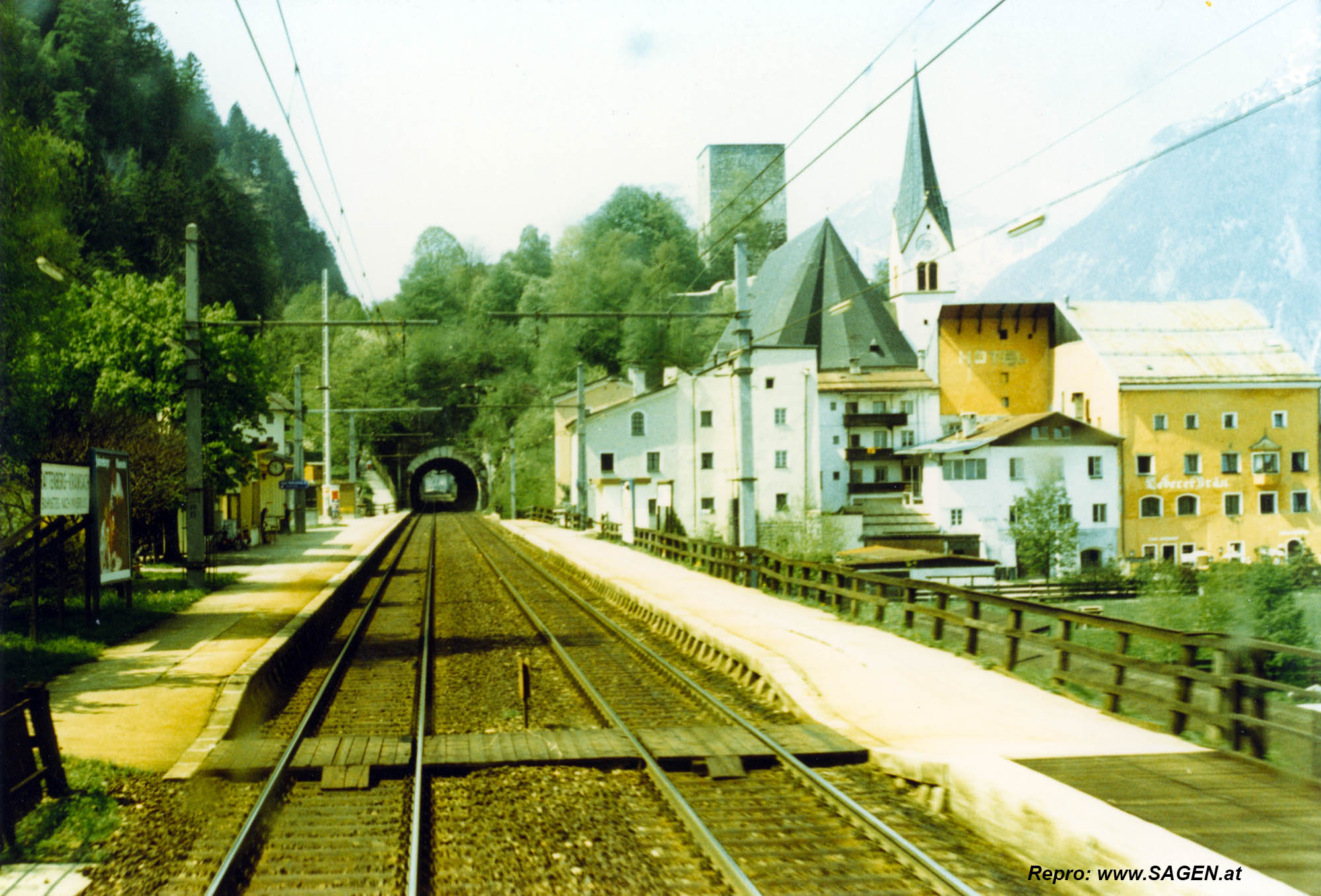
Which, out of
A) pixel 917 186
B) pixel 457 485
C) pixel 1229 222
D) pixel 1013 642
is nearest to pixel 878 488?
pixel 917 186

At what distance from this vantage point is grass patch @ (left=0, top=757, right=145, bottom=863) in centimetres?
590

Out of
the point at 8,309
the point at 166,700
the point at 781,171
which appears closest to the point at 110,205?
the point at 8,309

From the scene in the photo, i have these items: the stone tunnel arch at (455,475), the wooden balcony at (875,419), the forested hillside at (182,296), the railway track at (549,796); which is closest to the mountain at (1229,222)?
the railway track at (549,796)

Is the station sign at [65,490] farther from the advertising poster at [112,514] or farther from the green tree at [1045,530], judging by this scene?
the green tree at [1045,530]

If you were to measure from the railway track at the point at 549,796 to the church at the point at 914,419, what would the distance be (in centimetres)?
969

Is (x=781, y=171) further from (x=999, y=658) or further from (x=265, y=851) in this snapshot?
(x=265, y=851)

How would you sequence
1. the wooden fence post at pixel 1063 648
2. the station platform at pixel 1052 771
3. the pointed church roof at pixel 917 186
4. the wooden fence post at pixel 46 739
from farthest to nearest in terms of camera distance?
the pointed church roof at pixel 917 186, the wooden fence post at pixel 1063 648, the wooden fence post at pixel 46 739, the station platform at pixel 1052 771

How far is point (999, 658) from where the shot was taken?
1188 centimetres

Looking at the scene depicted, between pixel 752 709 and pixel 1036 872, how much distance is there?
4932mm

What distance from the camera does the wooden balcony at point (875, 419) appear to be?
62562 mm

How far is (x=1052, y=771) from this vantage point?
6656 mm

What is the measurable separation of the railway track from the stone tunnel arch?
73.3m

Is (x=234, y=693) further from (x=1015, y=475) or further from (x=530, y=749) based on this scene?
(x=1015, y=475)

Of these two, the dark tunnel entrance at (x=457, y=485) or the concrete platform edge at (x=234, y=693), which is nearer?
the concrete platform edge at (x=234, y=693)
